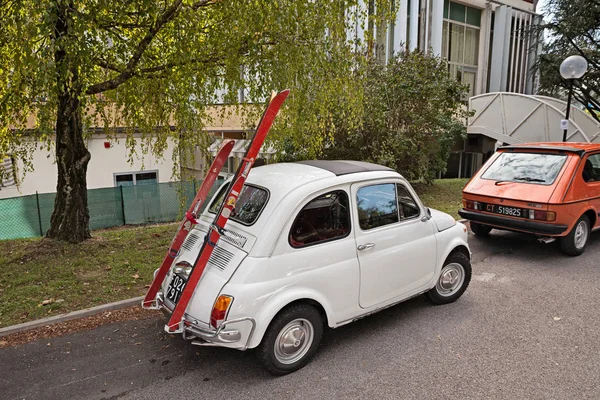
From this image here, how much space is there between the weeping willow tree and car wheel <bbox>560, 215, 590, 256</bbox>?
158 inches

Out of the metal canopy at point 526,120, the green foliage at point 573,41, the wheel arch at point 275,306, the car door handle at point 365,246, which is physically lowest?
the wheel arch at point 275,306

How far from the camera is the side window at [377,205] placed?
14.4 ft

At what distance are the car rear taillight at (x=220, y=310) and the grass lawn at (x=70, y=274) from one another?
8.15 ft

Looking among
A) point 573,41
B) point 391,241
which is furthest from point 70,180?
point 573,41

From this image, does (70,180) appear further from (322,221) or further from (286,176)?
(322,221)

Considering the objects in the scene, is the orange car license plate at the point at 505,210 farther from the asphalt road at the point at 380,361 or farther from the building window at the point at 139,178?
the building window at the point at 139,178

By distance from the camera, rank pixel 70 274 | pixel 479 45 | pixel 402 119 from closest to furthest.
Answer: pixel 70 274 → pixel 402 119 → pixel 479 45

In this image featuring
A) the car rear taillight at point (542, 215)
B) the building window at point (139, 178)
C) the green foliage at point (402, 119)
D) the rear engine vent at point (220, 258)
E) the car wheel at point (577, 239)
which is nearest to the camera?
the rear engine vent at point (220, 258)

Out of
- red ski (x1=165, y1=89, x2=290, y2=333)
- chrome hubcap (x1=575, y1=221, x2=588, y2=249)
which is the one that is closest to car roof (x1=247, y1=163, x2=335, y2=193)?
red ski (x1=165, y1=89, x2=290, y2=333)

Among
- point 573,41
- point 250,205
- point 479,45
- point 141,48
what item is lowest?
point 250,205

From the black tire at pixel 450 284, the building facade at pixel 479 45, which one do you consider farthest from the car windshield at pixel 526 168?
the building facade at pixel 479 45

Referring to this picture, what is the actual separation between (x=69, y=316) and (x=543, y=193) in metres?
6.93

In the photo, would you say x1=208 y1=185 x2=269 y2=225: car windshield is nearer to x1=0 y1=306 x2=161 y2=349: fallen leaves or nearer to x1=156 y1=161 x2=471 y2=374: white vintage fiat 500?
x1=156 y1=161 x2=471 y2=374: white vintage fiat 500

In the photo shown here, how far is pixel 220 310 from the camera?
11.5 feet
